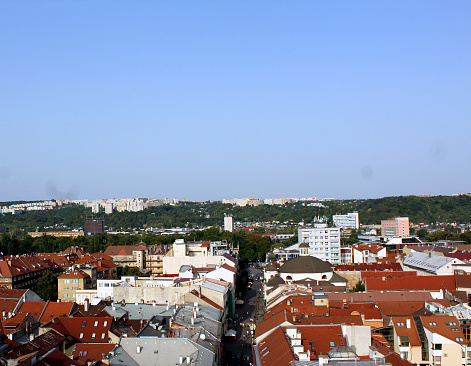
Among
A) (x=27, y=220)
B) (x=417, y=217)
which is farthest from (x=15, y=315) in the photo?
(x=27, y=220)

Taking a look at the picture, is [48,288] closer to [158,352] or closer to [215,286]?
[215,286]

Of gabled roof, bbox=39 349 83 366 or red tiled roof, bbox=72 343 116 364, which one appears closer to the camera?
gabled roof, bbox=39 349 83 366

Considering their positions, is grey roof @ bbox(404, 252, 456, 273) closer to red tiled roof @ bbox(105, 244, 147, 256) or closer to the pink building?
red tiled roof @ bbox(105, 244, 147, 256)

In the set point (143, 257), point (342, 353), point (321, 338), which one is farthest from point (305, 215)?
point (342, 353)

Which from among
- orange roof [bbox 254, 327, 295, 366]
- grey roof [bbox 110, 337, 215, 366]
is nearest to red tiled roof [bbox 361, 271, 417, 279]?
orange roof [bbox 254, 327, 295, 366]

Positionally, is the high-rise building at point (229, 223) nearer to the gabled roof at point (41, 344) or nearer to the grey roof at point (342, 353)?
the gabled roof at point (41, 344)
